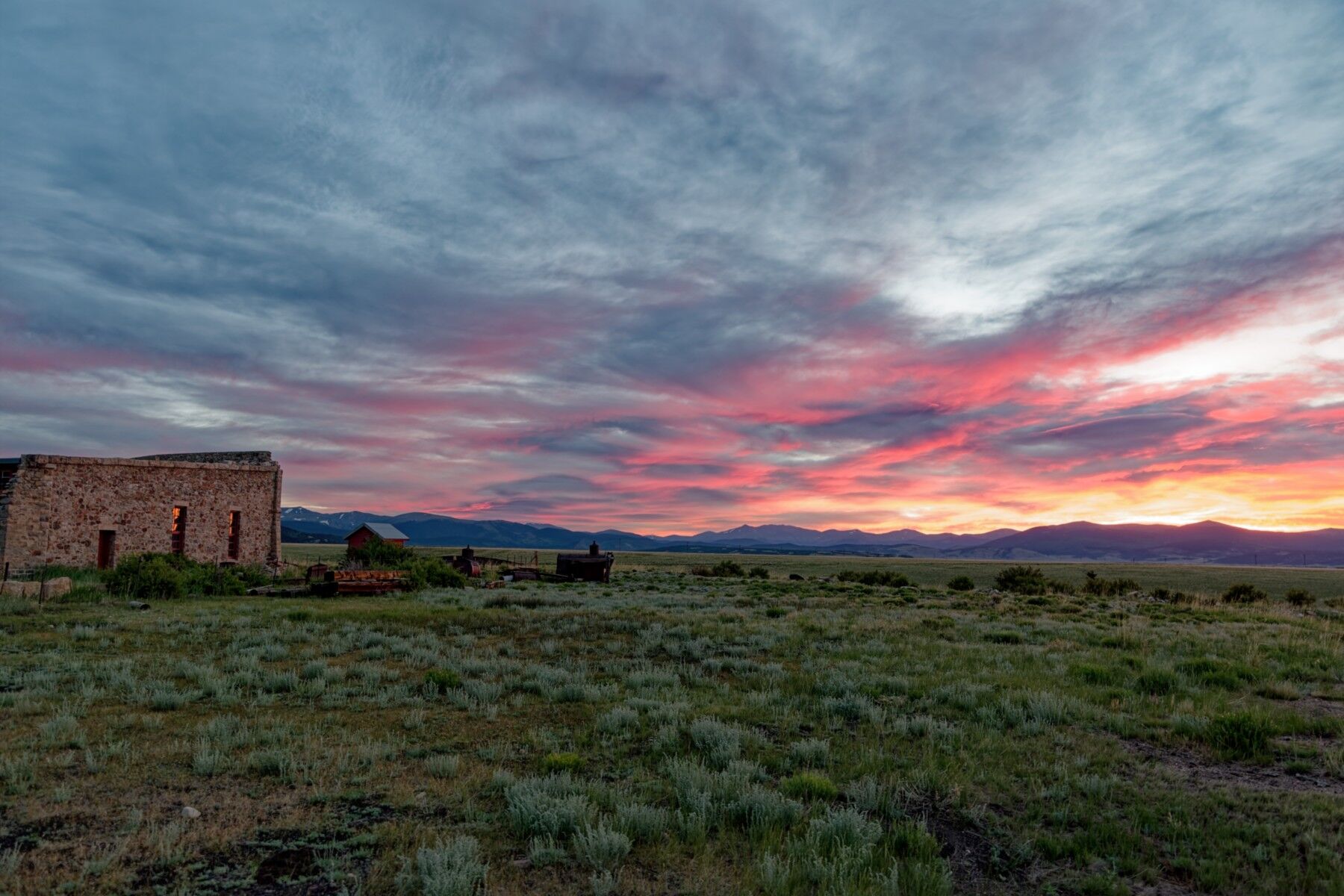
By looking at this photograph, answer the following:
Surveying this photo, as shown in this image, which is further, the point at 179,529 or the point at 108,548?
the point at 179,529

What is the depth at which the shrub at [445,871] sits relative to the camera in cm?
504

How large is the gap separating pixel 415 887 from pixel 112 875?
89.7 inches

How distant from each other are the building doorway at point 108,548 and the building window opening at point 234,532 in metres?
4.74

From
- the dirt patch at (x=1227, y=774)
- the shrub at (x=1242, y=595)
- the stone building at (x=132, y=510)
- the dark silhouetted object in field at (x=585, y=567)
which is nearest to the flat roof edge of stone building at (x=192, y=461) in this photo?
the stone building at (x=132, y=510)

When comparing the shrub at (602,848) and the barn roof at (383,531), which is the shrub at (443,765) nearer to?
the shrub at (602,848)

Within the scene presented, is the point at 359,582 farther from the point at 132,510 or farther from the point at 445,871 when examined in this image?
the point at 445,871

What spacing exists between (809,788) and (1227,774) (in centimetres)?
510

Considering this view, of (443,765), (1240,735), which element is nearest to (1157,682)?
(1240,735)

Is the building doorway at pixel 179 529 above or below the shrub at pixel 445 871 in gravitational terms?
above

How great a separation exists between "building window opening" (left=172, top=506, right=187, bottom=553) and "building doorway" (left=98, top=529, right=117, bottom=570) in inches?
88.8

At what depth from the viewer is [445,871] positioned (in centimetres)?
519

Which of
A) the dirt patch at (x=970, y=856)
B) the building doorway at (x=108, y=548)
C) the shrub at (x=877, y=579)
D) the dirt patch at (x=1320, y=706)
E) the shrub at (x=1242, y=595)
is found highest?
the building doorway at (x=108, y=548)

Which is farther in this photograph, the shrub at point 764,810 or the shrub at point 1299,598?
the shrub at point 1299,598

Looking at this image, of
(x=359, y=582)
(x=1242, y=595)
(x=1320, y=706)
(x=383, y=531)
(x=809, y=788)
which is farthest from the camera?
(x=383, y=531)
